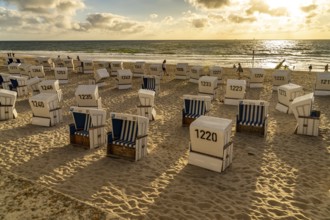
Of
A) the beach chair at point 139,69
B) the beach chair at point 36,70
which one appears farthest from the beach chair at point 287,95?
the beach chair at point 36,70

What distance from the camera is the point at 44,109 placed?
1426 cm

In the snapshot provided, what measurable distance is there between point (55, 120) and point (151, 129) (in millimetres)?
5305

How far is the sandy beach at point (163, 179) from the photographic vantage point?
23.0 ft

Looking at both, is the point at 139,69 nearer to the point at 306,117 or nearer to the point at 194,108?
the point at 194,108

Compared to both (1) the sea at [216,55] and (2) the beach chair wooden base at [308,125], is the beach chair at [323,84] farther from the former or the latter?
(1) the sea at [216,55]

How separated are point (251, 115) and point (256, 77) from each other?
12.6 meters

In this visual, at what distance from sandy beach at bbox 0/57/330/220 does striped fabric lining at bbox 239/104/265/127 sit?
0.68 meters

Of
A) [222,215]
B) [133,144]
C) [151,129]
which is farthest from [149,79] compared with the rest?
[222,215]

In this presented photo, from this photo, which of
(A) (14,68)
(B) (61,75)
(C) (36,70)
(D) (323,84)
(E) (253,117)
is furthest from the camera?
(A) (14,68)

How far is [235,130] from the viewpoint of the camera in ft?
44.8

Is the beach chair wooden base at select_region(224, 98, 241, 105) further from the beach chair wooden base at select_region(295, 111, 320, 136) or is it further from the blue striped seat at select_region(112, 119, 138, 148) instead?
the blue striped seat at select_region(112, 119, 138, 148)

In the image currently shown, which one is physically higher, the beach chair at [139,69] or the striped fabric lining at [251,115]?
the beach chair at [139,69]

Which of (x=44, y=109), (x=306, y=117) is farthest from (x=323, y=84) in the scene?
(x=44, y=109)

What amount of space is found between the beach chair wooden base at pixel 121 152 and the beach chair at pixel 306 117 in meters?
→ 8.23
